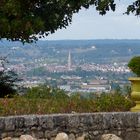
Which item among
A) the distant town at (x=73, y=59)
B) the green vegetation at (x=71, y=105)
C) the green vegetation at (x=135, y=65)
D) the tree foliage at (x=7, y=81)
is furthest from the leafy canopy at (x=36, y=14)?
the distant town at (x=73, y=59)

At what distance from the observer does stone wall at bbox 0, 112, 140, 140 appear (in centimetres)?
1161

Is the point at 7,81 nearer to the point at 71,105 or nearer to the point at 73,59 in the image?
the point at 71,105

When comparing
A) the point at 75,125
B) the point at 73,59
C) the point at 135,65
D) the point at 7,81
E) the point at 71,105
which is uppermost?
the point at 135,65

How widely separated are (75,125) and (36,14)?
32.1 ft

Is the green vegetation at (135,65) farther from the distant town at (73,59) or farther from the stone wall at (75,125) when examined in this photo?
the distant town at (73,59)

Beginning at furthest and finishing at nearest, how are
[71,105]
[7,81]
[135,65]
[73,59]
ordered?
[73,59]
[7,81]
[135,65]
[71,105]

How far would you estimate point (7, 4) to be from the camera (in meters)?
19.5

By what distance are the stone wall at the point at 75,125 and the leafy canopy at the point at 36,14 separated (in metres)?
6.85

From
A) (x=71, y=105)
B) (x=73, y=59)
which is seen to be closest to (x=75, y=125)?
(x=71, y=105)

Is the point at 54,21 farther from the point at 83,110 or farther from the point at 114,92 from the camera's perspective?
the point at 83,110

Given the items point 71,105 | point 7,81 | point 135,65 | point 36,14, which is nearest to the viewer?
point 71,105

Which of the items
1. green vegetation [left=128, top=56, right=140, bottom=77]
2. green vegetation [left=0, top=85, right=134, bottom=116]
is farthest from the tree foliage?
green vegetation [left=128, top=56, right=140, bottom=77]

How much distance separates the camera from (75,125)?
12.1 m

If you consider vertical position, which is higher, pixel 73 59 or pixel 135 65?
pixel 135 65
